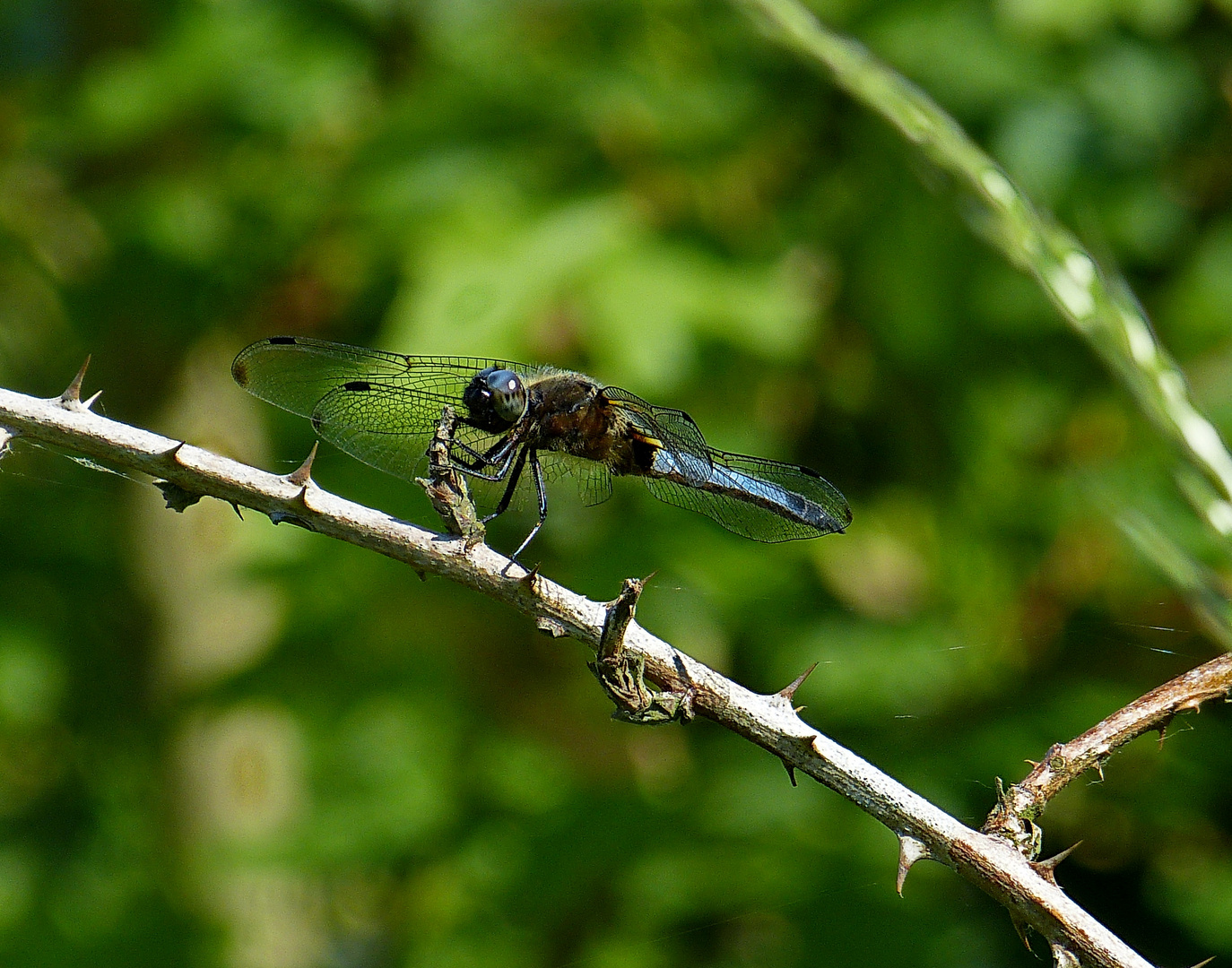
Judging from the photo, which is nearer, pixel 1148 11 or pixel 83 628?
pixel 1148 11

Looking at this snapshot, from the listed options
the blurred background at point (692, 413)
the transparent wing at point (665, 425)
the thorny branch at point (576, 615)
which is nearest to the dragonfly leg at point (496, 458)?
the transparent wing at point (665, 425)

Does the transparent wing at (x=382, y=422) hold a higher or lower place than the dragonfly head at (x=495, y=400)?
lower

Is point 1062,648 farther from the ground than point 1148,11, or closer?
closer

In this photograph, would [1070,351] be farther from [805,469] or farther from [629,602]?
[629,602]

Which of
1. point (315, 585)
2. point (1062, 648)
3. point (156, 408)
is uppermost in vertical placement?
point (1062, 648)

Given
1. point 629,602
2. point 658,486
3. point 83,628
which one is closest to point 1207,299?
point 658,486

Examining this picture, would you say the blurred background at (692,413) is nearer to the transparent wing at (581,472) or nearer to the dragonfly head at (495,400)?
the transparent wing at (581,472)

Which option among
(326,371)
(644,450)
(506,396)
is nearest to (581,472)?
(644,450)

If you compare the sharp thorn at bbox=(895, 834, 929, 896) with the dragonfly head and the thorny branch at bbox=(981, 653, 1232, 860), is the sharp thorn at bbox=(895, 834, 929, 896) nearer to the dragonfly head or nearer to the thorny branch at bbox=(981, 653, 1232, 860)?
the thorny branch at bbox=(981, 653, 1232, 860)
